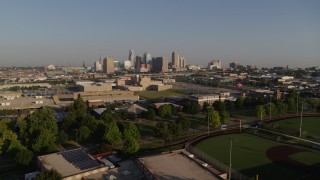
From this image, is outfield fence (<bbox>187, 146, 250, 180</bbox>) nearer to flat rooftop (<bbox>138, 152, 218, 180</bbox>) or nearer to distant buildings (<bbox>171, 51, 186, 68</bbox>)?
flat rooftop (<bbox>138, 152, 218, 180</bbox>)

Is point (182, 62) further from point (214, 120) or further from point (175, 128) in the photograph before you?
point (175, 128)

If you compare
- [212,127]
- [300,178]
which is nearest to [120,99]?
[212,127]

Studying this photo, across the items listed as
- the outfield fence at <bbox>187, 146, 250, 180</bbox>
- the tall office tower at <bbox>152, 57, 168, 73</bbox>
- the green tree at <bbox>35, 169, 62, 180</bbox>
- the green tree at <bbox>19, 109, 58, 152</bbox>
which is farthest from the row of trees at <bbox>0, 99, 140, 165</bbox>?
the tall office tower at <bbox>152, 57, 168, 73</bbox>

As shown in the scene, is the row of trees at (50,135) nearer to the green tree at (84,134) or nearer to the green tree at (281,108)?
the green tree at (84,134)

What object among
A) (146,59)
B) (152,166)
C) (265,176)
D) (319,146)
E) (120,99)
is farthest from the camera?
(146,59)

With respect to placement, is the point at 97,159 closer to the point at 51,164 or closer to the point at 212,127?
the point at 51,164

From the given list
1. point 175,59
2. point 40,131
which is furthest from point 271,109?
point 175,59
